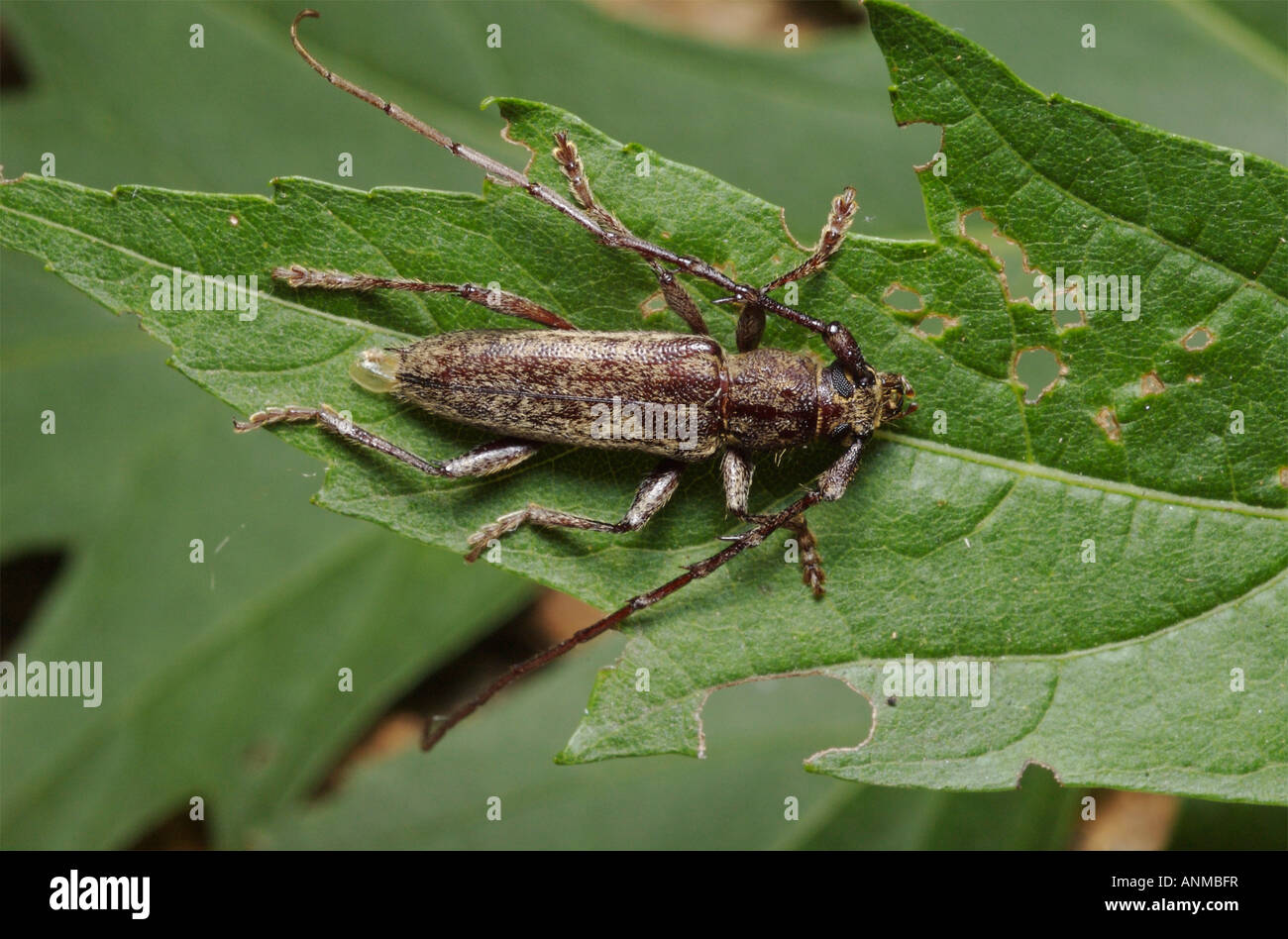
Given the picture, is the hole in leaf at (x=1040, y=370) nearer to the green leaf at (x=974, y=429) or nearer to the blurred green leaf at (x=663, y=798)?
the green leaf at (x=974, y=429)

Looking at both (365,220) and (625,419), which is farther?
(625,419)

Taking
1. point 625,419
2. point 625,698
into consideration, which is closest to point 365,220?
point 625,419

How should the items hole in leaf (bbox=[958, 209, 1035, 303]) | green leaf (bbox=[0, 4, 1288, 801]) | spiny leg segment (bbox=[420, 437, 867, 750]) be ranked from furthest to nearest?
hole in leaf (bbox=[958, 209, 1035, 303])
spiny leg segment (bbox=[420, 437, 867, 750])
green leaf (bbox=[0, 4, 1288, 801])

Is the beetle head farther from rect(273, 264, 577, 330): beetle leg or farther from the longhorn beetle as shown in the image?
rect(273, 264, 577, 330): beetle leg

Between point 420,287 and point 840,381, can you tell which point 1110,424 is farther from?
point 420,287

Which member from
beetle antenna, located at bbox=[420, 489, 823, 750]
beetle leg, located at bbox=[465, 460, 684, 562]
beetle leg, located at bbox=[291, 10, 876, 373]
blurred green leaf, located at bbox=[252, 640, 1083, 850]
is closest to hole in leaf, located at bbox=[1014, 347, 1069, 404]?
beetle leg, located at bbox=[291, 10, 876, 373]

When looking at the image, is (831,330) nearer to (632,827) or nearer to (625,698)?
(625,698)
